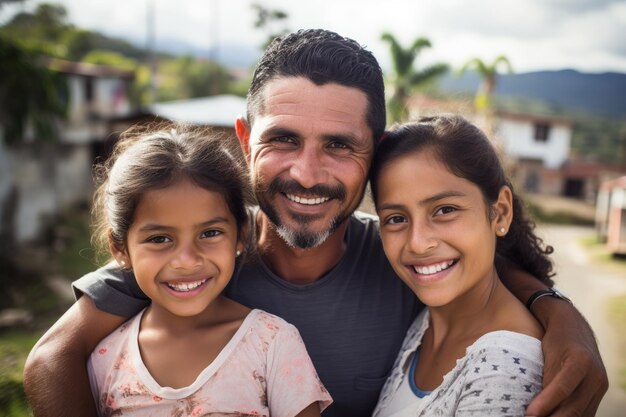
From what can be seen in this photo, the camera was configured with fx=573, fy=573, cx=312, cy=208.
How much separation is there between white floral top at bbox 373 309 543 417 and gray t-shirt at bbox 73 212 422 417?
0.54m

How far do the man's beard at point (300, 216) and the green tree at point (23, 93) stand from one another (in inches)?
471

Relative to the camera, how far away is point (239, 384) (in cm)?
211

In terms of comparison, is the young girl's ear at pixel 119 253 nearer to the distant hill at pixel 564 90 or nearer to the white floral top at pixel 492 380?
the white floral top at pixel 492 380

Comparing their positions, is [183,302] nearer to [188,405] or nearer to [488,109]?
[188,405]

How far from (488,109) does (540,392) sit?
28.7 metres

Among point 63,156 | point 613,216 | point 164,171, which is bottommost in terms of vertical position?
point 613,216

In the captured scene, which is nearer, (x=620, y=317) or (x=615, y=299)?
(x=620, y=317)

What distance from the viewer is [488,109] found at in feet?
94.1

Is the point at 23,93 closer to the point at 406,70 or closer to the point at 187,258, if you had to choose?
the point at 187,258

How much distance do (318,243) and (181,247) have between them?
0.64 metres

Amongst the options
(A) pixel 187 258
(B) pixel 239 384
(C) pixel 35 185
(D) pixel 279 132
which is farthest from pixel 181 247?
(C) pixel 35 185

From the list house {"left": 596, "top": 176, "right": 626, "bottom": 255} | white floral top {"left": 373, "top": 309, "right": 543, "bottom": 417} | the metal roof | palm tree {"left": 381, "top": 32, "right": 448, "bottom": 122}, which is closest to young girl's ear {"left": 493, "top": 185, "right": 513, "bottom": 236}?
white floral top {"left": 373, "top": 309, "right": 543, "bottom": 417}

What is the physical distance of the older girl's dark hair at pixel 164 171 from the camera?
2.22 metres

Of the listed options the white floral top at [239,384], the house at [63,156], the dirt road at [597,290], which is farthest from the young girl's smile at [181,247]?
the house at [63,156]
